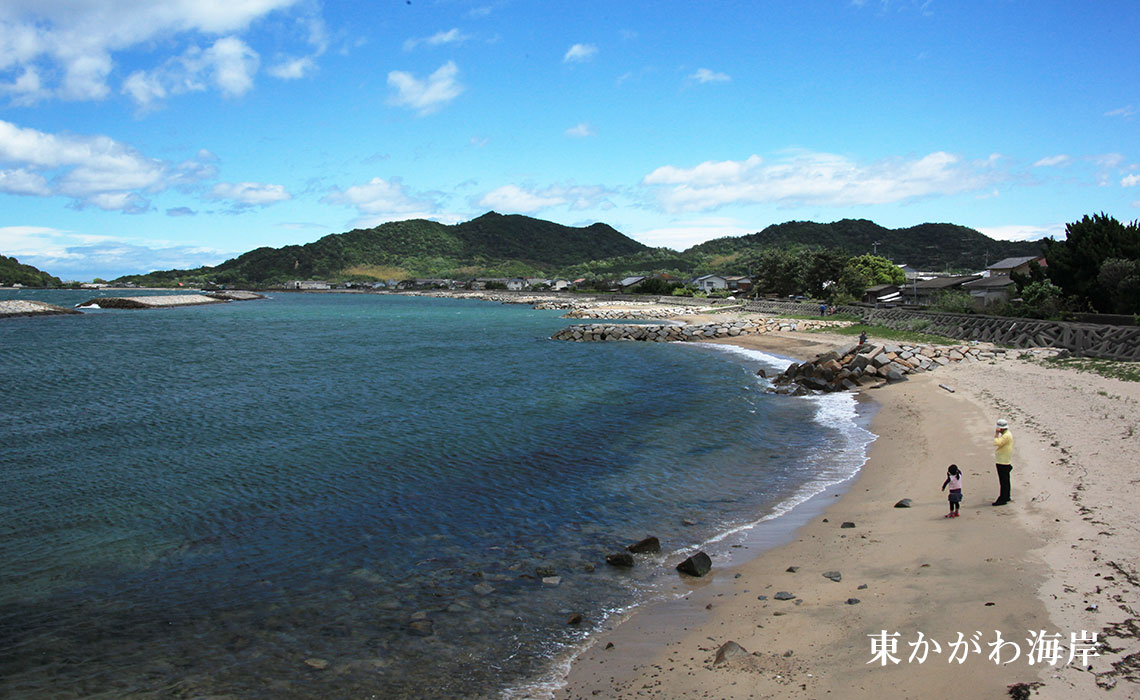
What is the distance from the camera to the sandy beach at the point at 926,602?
7.30 meters

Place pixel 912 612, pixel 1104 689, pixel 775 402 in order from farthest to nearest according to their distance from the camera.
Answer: pixel 775 402 < pixel 912 612 < pixel 1104 689

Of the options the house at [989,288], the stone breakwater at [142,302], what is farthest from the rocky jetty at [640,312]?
the stone breakwater at [142,302]

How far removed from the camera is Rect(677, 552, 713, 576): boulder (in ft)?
37.9

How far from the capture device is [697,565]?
456 inches

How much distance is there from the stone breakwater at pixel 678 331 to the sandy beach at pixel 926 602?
4652cm

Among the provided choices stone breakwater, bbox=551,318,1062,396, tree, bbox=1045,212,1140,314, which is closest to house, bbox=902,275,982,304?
tree, bbox=1045,212,1140,314

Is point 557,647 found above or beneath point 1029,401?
beneath

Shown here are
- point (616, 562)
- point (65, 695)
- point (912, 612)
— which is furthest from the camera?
point (616, 562)

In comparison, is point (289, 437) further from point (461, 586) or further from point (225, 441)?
point (461, 586)

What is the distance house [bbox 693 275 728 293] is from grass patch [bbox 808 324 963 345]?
317 ft

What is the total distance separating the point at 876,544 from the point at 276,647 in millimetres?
10124

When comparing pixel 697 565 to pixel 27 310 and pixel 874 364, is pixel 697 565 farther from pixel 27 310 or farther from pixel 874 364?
pixel 27 310

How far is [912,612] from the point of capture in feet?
29.4

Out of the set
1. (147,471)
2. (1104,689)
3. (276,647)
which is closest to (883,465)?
(1104,689)
